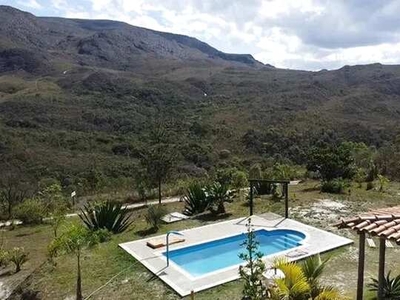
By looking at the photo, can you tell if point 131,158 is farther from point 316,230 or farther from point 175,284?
point 175,284

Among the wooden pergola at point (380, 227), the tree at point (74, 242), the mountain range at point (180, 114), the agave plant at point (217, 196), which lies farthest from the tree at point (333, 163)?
the mountain range at point (180, 114)

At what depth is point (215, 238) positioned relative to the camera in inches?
497

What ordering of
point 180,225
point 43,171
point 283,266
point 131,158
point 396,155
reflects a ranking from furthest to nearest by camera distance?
point 131,158 < point 43,171 < point 396,155 < point 180,225 < point 283,266

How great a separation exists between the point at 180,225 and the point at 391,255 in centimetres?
588

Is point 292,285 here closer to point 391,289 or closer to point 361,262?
point 361,262

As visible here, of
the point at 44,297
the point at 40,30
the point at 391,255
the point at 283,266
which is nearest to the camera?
the point at 283,266

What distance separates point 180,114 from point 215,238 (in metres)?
51.5

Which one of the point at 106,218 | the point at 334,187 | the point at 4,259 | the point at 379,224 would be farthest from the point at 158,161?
the point at 379,224

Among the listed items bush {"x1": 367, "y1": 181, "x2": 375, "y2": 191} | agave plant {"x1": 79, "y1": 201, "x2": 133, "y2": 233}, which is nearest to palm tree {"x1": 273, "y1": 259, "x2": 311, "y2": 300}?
agave plant {"x1": 79, "y1": 201, "x2": 133, "y2": 233}

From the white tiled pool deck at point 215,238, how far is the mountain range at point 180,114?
19.3 meters

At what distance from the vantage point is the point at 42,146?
41656 mm

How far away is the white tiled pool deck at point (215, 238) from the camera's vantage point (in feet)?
32.1

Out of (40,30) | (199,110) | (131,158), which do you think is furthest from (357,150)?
(40,30)

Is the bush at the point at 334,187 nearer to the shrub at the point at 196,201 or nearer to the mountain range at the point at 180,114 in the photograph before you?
the shrub at the point at 196,201
